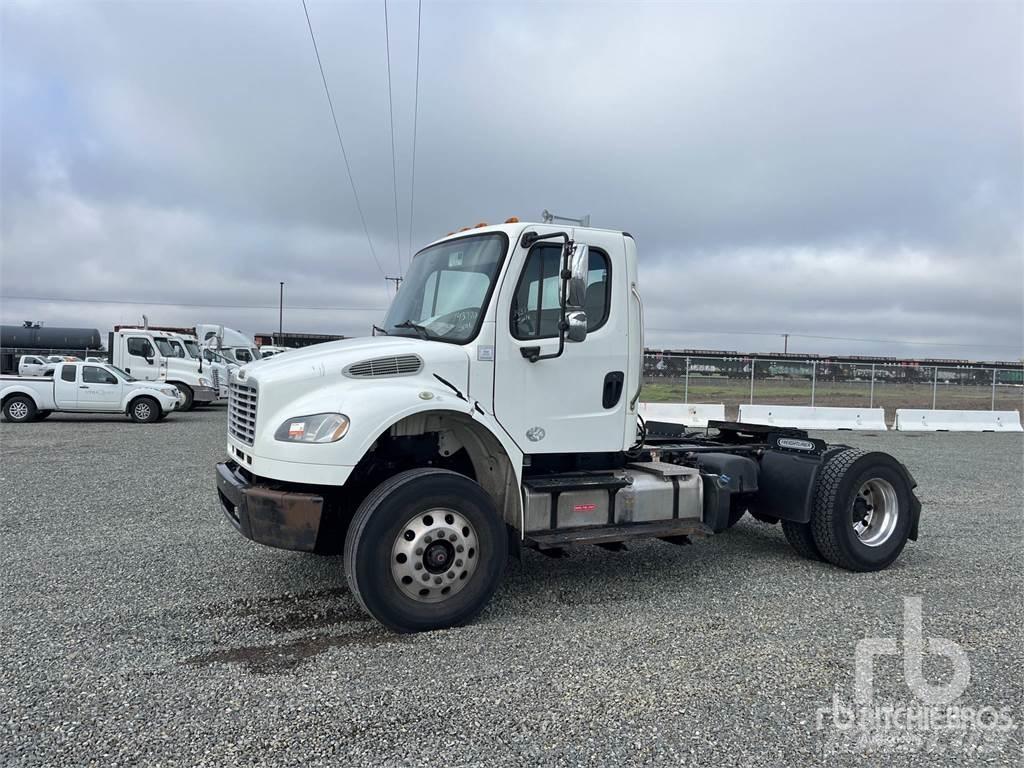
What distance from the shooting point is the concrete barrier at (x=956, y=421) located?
70.9ft

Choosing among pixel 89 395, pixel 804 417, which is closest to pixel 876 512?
pixel 804 417

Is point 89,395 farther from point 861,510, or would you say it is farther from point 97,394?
point 861,510

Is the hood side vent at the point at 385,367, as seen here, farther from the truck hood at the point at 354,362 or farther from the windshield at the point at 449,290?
the windshield at the point at 449,290

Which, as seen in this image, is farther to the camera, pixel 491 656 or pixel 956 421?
pixel 956 421

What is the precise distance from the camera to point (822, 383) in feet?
92.4

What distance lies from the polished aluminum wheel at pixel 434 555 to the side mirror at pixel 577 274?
157 cm

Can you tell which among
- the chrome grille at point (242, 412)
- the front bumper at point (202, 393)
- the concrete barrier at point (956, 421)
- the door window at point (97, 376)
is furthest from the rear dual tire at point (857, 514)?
the front bumper at point (202, 393)

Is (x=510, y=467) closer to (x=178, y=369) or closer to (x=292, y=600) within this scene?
(x=292, y=600)

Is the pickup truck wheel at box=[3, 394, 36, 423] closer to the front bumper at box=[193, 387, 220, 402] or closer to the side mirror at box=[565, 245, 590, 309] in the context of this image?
the front bumper at box=[193, 387, 220, 402]

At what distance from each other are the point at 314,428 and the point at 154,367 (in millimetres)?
22484

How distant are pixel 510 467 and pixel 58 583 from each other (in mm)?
3562

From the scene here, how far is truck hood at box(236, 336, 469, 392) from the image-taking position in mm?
4711

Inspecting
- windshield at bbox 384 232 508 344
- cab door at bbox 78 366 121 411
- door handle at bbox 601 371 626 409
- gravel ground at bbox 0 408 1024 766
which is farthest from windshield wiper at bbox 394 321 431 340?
cab door at bbox 78 366 121 411

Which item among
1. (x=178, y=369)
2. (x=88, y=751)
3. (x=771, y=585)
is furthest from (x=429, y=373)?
(x=178, y=369)
